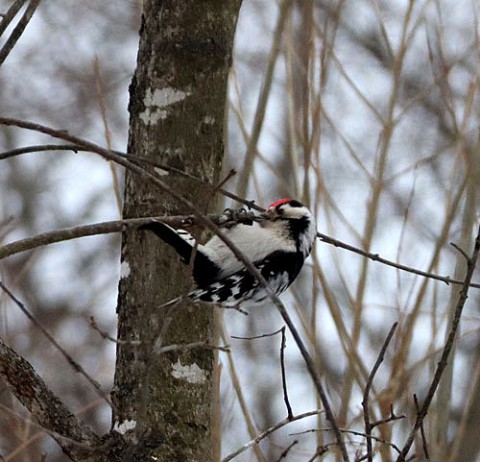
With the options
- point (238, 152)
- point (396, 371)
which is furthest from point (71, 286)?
point (396, 371)

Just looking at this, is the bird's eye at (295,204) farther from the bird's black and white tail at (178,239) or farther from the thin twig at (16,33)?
the thin twig at (16,33)

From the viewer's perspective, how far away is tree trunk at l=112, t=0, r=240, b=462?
2.29m

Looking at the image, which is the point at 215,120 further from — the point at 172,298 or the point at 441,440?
the point at 441,440

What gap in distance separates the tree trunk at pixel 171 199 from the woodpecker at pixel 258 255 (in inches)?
4.2

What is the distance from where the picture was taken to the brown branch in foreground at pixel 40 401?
2100 mm

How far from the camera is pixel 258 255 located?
2.82 meters

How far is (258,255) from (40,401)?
0.92m

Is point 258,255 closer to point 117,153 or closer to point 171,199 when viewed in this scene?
point 171,199

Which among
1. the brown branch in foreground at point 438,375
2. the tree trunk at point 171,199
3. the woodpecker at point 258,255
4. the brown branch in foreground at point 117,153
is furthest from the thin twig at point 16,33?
the brown branch in foreground at point 438,375

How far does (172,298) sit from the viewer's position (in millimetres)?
2348

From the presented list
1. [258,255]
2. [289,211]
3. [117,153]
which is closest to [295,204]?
[289,211]

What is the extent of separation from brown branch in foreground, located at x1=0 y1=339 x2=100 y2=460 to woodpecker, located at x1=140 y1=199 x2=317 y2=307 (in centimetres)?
50

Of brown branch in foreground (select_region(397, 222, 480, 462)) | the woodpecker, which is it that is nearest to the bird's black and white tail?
the woodpecker

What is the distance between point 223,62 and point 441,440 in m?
1.20
